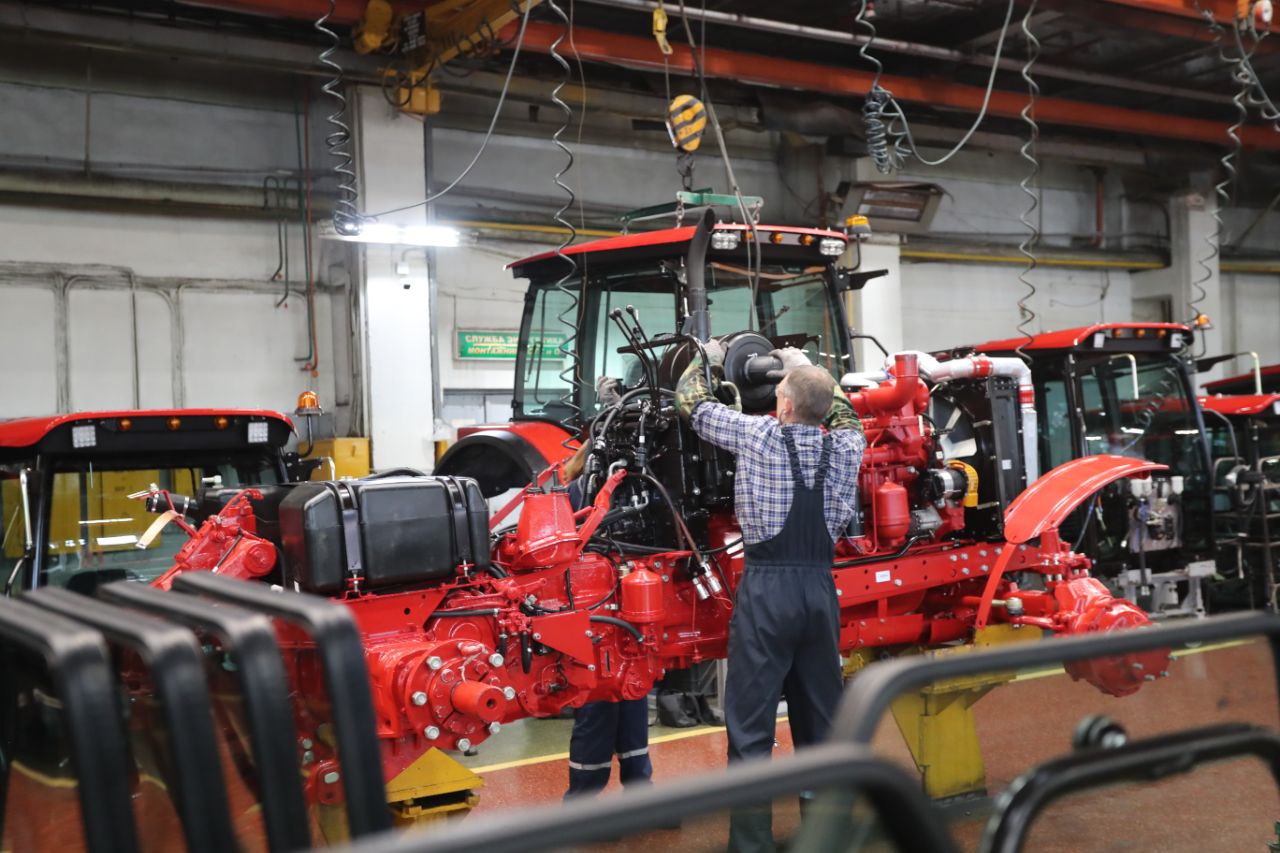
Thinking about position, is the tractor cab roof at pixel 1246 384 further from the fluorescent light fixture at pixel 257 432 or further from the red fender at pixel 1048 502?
the fluorescent light fixture at pixel 257 432

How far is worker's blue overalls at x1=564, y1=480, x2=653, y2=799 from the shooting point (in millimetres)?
4836

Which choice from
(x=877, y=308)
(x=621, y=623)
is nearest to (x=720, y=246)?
(x=621, y=623)

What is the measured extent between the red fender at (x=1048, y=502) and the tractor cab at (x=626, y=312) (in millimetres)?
1108

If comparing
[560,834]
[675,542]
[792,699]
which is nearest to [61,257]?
[675,542]

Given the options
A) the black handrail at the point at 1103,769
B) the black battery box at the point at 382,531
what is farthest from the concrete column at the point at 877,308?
the black handrail at the point at 1103,769

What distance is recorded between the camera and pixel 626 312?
18.4 ft

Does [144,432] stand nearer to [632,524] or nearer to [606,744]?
[632,524]

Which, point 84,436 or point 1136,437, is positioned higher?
point 84,436

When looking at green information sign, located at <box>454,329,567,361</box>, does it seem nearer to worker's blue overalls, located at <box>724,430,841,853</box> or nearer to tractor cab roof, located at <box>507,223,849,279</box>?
tractor cab roof, located at <box>507,223,849,279</box>

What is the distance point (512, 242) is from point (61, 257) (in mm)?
3781

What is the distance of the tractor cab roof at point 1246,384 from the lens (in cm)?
1173

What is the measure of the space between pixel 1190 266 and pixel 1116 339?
22.5ft

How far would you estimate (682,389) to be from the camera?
14.7 ft

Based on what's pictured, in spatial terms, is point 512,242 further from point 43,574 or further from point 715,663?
point 43,574
